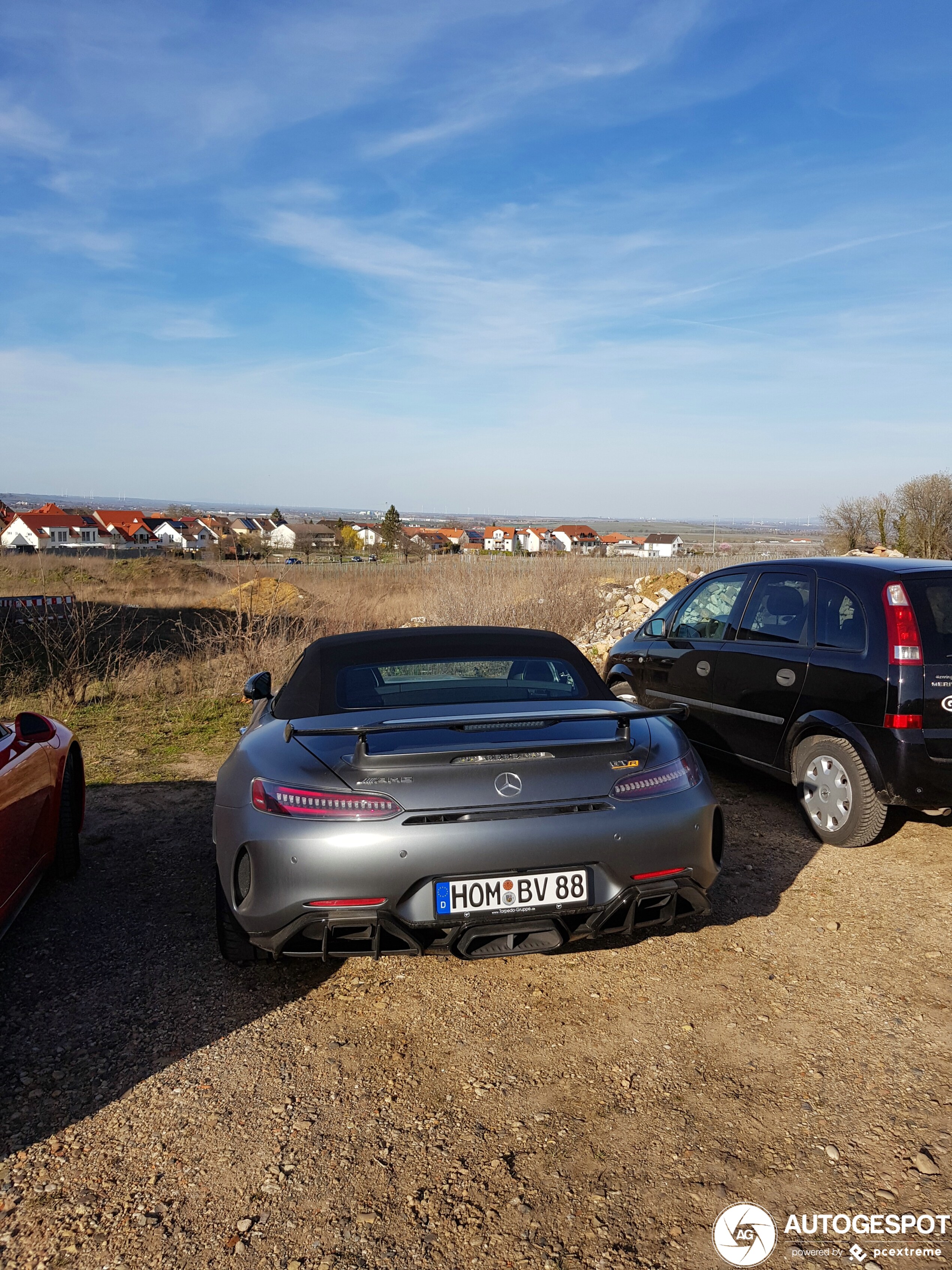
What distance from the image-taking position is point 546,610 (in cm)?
1585

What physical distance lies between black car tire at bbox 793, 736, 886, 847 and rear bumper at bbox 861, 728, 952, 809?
17 centimetres

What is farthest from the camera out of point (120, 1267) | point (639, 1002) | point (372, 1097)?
point (639, 1002)

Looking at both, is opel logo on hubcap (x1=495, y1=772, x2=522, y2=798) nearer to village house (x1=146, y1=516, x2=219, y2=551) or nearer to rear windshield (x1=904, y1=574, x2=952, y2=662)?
rear windshield (x1=904, y1=574, x2=952, y2=662)

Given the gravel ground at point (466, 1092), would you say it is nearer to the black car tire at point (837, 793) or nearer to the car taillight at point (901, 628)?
the black car tire at point (837, 793)

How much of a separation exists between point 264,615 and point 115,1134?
10.2 m

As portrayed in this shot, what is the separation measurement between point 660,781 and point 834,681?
233 cm

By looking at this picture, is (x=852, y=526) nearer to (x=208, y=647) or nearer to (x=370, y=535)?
(x=208, y=647)

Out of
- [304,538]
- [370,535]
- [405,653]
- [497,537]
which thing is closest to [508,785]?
[405,653]

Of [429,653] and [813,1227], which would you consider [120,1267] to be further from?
[429,653]

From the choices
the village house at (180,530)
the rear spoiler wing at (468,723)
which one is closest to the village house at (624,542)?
the village house at (180,530)

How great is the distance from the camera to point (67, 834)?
15.2 feet

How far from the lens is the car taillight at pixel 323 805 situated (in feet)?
9.62

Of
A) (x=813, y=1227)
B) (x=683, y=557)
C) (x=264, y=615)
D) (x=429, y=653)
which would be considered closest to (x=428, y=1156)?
(x=813, y=1227)

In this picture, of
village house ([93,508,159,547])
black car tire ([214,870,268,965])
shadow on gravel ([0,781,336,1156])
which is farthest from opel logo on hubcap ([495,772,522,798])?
village house ([93,508,159,547])
